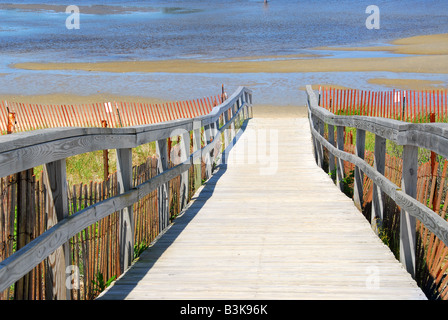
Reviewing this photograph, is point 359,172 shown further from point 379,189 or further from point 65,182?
point 65,182

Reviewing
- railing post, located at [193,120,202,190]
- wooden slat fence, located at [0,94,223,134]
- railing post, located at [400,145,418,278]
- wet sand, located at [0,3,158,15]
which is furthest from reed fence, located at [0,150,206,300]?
wet sand, located at [0,3,158,15]

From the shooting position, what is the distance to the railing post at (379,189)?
6.26m

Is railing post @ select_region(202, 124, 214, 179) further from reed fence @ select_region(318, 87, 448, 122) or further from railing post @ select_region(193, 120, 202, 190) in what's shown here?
reed fence @ select_region(318, 87, 448, 122)

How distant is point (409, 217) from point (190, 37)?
5905cm

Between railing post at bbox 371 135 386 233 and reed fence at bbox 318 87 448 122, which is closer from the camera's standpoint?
railing post at bbox 371 135 386 233

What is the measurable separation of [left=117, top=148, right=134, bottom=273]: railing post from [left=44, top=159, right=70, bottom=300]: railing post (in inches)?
49.0

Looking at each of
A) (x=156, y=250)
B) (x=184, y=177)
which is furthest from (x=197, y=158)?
(x=156, y=250)

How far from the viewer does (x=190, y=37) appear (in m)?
62.9

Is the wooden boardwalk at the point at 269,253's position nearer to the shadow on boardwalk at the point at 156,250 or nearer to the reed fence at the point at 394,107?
the shadow on boardwalk at the point at 156,250

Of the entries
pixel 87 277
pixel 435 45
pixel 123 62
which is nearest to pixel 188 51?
pixel 123 62

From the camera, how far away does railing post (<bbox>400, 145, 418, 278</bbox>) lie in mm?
5125

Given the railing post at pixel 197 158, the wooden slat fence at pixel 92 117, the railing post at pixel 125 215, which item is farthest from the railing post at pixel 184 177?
the wooden slat fence at pixel 92 117

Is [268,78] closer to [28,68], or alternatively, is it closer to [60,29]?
[28,68]

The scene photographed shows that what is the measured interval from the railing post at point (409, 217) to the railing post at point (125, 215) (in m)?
2.10
